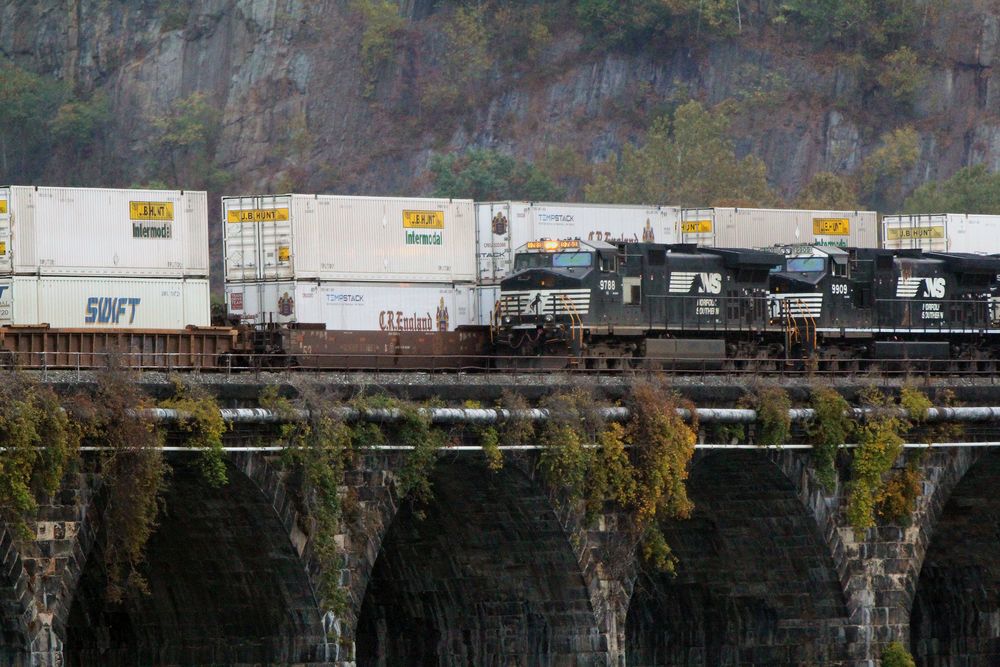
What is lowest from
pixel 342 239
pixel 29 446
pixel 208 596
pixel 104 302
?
pixel 208 596

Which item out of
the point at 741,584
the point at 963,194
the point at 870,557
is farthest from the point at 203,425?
the point at 963,194

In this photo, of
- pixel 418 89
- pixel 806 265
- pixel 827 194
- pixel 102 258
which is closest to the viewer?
pixel 102 258

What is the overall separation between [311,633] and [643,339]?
14.6 meters

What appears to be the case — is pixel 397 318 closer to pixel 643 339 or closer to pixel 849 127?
pixel 643 339

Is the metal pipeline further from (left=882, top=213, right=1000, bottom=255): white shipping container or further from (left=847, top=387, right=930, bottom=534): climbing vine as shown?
(left=882, top=213, right=1000, bottom=255): white shipping container

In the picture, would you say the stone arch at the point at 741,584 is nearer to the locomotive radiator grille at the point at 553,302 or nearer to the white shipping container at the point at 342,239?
the locomotive radiator grille at the point at 553,302

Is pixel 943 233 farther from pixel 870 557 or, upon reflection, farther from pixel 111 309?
pixel 111 309

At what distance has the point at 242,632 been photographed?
35781 mm

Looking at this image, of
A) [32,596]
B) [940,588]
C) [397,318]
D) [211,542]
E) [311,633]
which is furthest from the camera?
[940,588]

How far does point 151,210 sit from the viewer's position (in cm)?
4009

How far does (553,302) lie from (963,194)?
68.6 m

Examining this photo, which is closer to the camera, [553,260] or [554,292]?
[554,292]

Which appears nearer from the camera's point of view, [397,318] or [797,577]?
[797,577]

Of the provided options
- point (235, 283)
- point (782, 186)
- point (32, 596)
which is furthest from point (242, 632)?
point (782, 186)
